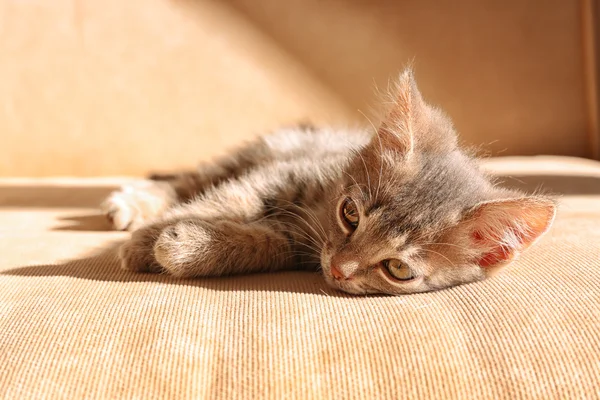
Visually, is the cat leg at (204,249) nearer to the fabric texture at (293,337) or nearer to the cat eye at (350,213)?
the fabric texture at (293,337)

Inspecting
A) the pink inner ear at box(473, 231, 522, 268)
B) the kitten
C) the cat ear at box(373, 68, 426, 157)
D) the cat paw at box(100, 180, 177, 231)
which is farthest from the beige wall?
the pink inner ear at box(473, 231, 522, 268)

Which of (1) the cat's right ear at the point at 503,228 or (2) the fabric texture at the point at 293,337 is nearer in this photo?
(2) the fabric texture at the point at 293,337

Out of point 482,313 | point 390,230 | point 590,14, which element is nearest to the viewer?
point 482,313

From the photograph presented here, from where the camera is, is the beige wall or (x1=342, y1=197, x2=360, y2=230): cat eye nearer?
(x1=342, y1=197, x2=360, y2=230): cat eye

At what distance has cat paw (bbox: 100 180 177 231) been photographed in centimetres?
170

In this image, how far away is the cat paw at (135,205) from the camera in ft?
5.57

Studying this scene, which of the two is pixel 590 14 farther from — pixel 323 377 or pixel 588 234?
pixel 323 377

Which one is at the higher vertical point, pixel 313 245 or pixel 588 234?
pixel 588 234

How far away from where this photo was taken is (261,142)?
210 cm

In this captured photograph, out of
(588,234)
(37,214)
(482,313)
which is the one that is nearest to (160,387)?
(482,313)

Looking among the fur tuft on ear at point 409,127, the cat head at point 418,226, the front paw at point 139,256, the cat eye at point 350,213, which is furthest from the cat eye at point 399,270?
the front paw at point 139,256

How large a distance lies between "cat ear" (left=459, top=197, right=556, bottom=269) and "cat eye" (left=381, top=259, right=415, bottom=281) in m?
0.16

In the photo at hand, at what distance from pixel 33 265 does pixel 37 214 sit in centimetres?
67

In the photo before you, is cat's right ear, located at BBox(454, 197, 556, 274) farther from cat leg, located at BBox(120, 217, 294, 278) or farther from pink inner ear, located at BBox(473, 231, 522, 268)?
cat leg, located at BBox(120, 217, 294, 278)
